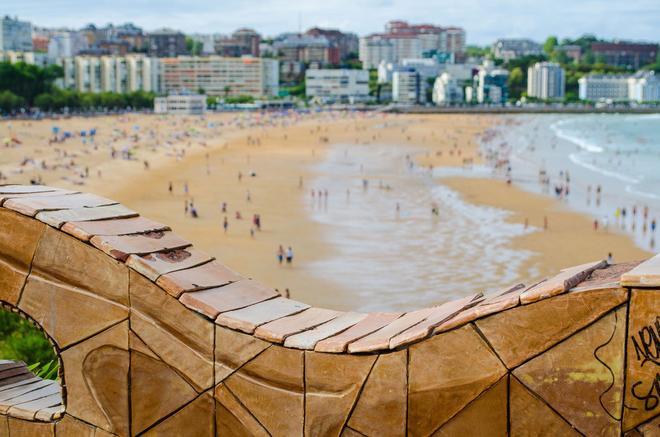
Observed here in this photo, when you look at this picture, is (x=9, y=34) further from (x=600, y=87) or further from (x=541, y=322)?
(x=541, y=322)

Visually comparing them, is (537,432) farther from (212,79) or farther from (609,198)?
(212,79)

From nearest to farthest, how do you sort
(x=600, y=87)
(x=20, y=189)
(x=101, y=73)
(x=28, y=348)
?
(x=20, y=189) → (x=28, y=348) → (x=101, y=73) → (x=600, y=87)

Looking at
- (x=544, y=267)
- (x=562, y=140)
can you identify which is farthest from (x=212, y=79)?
(x=544, y=267)

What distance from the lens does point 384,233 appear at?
77.9ft

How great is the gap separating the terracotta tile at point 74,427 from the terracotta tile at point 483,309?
4.79 feet

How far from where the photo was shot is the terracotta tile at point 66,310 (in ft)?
11.7

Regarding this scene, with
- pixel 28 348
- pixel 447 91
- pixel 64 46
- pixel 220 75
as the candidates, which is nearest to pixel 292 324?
pixel 28 348

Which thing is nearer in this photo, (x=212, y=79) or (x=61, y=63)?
(x=61, y=63)

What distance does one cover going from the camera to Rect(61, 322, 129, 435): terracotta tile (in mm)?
3576

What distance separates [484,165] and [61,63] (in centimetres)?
11336

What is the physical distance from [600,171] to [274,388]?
1589 inches

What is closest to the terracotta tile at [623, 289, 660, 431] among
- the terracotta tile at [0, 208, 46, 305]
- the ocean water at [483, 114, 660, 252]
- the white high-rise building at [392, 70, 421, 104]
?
the terracotta tile at [0, 208, 46, 305]

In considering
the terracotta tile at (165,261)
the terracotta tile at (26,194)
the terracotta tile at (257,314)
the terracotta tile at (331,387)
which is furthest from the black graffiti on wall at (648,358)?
the terracotta tile at (26,194)

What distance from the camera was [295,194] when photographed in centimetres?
3244
